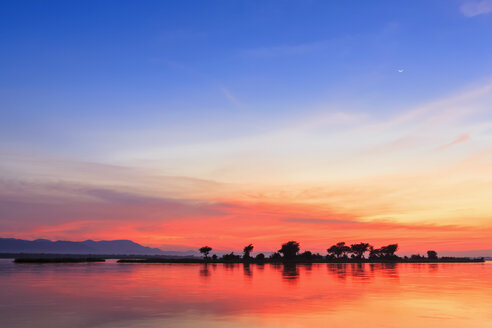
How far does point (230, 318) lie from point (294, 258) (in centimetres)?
13063

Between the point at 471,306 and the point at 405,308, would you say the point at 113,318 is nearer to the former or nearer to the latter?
the point at 405,308

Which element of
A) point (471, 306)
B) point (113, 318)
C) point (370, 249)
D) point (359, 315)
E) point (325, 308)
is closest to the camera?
point (113, 318)

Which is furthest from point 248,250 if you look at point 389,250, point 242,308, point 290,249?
point 242,308

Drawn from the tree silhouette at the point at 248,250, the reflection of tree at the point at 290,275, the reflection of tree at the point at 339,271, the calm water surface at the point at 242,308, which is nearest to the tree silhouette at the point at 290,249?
the tree silhouette at the point at 248,250

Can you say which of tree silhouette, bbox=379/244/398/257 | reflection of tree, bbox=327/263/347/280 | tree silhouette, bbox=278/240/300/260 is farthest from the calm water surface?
tree silhouette, bbox=379/244/398/257

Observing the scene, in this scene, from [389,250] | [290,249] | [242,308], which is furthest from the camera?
[389,250]

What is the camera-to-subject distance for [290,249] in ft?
513

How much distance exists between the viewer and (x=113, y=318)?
28.6 meters

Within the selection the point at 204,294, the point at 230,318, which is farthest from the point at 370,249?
the point at 230,318

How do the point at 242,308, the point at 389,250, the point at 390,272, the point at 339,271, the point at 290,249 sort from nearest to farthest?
the point at 242,308 → the point at 390,272 → the point at 339,271 → the point at 290,249 → the point at 389,250

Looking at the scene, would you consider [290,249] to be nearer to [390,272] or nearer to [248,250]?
[248,250]

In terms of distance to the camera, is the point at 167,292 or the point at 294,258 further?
the point at 294,258

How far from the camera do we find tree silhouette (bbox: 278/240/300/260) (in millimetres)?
155750

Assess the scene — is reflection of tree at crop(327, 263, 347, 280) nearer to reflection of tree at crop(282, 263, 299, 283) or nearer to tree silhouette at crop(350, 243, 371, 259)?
reflection of tree at crop(282, 263, 299, 283)
